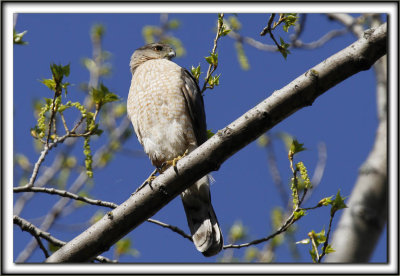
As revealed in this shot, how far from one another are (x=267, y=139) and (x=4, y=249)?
10.8ft

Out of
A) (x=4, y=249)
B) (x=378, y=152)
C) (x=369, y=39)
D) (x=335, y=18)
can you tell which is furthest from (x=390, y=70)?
(x=335, y=18)

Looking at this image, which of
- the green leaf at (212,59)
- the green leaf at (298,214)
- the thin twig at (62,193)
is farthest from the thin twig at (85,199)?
the green leaf at (212,59)

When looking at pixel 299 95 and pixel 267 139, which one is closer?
pixel 299 95

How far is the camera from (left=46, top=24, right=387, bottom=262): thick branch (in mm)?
2963

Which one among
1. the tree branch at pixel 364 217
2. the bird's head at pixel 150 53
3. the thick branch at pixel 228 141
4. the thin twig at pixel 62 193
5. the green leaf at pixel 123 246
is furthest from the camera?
the bird's head at pixel 150 53

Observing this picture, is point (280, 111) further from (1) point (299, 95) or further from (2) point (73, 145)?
(2) point (73, 145)

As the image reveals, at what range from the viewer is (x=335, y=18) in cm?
708

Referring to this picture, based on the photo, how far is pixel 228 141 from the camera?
3.05 metres

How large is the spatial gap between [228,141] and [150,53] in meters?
3.40

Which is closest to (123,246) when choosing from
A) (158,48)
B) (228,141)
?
(158,48)

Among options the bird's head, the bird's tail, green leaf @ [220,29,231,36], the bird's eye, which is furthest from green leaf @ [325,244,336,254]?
the bird's eye

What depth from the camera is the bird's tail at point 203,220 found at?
4.45 meters

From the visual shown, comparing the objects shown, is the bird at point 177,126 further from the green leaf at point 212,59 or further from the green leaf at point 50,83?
the green leaf at point 50,83

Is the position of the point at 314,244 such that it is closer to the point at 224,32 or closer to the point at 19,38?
the point at 224,32
